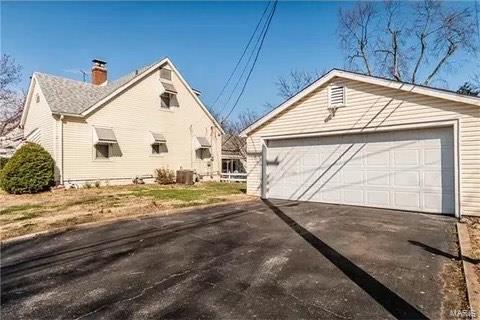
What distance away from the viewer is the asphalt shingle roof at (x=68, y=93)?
16.5 meters

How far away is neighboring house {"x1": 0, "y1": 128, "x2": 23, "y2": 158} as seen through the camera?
26.3m

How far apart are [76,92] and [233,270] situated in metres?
17.7

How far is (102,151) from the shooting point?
57.8 ft

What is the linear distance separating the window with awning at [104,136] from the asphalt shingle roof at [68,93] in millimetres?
1346

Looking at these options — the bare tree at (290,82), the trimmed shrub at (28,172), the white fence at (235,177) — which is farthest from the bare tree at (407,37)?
the trimmed shrub at (28,172)

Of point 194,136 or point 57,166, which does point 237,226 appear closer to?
point 57,166

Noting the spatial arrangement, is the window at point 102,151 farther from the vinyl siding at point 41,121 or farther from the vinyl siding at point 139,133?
the vinyl siding at point 41,121

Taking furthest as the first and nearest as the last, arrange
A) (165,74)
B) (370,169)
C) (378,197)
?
1. (165,74)
2. (370,169)
3. (378,197)

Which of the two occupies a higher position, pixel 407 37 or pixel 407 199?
pixel 407 37

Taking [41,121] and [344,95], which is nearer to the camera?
[344,95]

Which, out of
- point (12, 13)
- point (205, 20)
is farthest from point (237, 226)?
point (12, 13)

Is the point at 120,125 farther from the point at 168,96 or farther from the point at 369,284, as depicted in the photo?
the point at 369,284

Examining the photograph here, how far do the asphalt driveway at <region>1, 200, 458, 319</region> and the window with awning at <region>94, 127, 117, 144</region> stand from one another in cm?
1020

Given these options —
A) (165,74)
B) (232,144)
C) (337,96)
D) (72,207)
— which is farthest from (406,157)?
(232,144)
